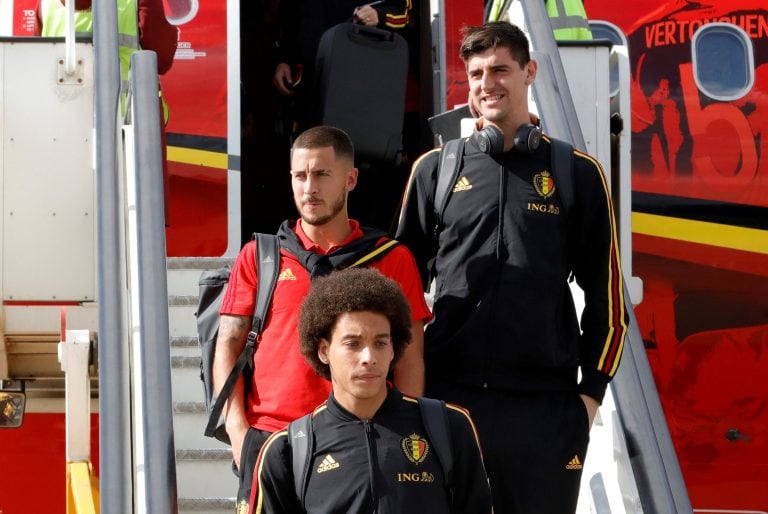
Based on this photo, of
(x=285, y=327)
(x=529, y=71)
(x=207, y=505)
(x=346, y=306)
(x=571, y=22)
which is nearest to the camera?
(x=346, y=306)

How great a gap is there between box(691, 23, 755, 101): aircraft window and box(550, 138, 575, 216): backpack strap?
14.3 feet

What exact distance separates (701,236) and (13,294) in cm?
396

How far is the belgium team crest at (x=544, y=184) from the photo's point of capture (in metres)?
4.03

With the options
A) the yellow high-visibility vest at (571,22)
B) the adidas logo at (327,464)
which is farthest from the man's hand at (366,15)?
the adidas logo at (327,464)

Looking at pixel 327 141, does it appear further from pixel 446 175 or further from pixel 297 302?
pixel 297 302

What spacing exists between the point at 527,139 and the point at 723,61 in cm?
459

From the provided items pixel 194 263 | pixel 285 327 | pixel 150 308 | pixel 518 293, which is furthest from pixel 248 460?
pixel 194 263

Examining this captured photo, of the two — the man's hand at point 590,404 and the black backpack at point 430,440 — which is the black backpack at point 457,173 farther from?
the black backpack at point 430,440

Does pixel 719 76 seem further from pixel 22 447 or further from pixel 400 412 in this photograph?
pixel 400 412

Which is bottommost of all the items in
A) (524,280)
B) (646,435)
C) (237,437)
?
(646,435)

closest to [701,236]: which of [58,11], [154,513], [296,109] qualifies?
[296,109]

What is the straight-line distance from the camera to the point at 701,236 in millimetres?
8062

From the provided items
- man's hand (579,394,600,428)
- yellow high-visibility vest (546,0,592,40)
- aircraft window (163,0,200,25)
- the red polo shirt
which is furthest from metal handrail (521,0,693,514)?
aircraft window (163,0,200,25)

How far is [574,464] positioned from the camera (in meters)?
3.83
